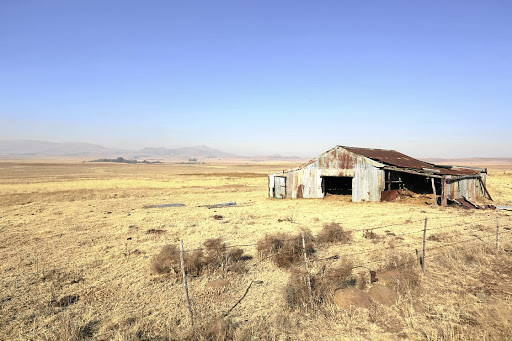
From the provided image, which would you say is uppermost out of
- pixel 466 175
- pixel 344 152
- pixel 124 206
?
pixel 344 152

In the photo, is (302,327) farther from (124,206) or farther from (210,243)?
(124,206)

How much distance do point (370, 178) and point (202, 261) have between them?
1847cm

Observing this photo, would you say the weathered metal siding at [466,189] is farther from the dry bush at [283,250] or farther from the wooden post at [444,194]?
the dry bush at [283,250]

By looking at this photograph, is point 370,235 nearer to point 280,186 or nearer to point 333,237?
point 333,237

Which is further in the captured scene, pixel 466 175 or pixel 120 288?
pixel 466 175

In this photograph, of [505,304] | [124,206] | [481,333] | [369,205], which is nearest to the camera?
[481,333]

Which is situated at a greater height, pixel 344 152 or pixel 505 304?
pixel 344 152

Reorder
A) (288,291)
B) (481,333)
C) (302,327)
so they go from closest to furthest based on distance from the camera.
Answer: (481,333), (302,327), (288,291)

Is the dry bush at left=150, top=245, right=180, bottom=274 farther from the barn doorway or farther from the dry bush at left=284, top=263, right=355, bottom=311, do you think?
the barn doorway

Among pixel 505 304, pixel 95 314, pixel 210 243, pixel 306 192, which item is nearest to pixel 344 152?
pixel 306 192

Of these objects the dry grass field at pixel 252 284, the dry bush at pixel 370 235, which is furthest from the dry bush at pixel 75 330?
the dry bush at pixel 370 235

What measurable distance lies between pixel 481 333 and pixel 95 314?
7.99 metres

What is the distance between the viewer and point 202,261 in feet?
33.7

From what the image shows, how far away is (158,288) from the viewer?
28.9 ft
